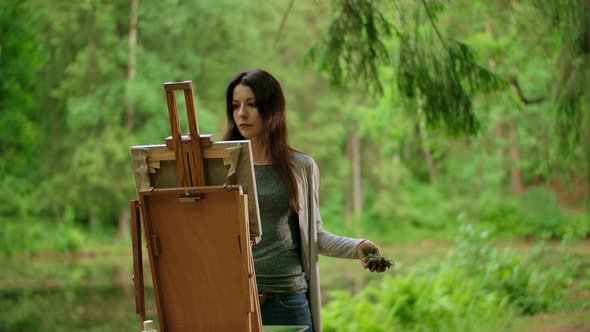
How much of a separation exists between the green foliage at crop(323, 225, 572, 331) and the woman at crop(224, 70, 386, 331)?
4795mm

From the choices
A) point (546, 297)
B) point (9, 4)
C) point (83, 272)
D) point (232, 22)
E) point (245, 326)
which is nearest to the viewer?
point (245, 326)

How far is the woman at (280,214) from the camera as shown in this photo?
9.20 feet

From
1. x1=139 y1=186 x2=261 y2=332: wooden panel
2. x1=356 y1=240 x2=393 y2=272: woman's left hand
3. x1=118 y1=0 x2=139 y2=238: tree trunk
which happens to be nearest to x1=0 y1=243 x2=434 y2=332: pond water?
x1=118 y1=0 x2=139 y2=238: tree trunk

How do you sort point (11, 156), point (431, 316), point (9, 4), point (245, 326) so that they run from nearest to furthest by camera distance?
1. point (245, 326)
2. point (9, 4)
3. point (431, 316)
4. point (11, 156)

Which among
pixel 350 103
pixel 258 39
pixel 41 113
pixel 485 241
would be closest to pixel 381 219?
pixel 350 103

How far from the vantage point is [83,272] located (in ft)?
57.0

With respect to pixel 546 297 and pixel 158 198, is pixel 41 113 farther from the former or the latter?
pixel 158 198

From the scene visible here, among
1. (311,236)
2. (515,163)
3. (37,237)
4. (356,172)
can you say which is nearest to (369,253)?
(311,236)

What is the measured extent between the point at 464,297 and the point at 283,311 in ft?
19.0

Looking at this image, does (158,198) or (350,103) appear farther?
(350,103)

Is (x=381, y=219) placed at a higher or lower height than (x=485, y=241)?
lower

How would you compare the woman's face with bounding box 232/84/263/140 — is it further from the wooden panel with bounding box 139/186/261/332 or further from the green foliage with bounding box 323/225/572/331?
the green foliage with bounding box 323/225/572/331

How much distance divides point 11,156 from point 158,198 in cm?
1791

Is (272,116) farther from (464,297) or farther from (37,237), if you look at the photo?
(37,237)
